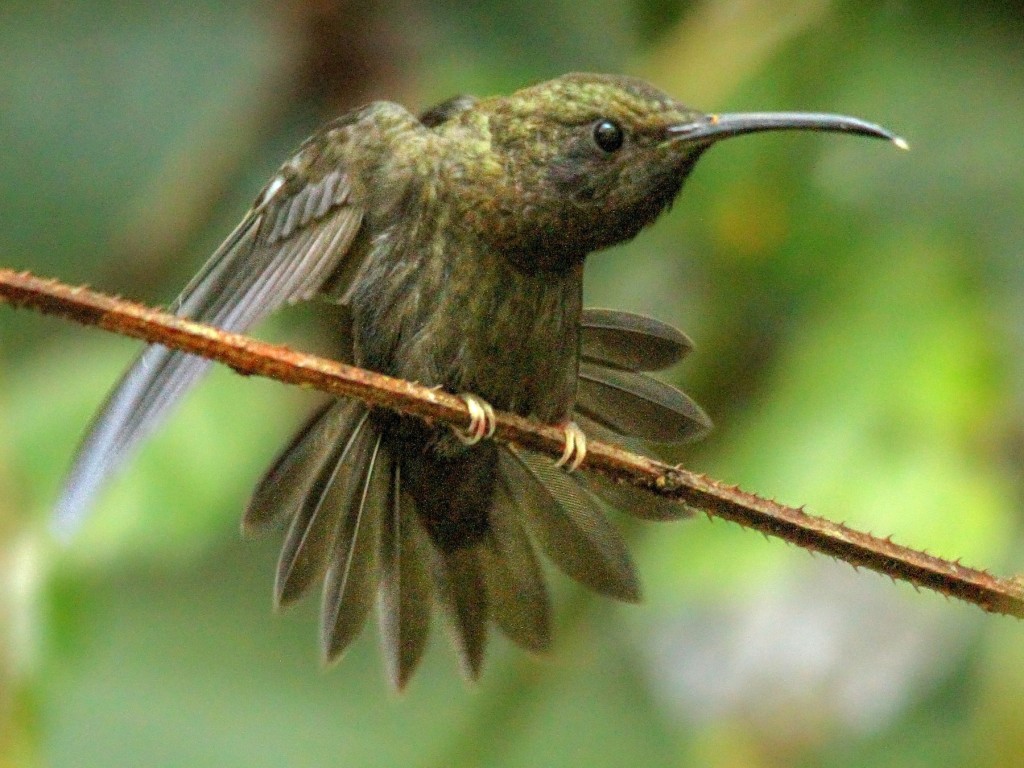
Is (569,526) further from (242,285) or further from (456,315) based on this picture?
(242,285)

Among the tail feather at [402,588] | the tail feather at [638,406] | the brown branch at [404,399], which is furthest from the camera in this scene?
the tail feather at [402,588]

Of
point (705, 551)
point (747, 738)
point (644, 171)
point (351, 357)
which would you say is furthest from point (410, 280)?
point (747, 738)

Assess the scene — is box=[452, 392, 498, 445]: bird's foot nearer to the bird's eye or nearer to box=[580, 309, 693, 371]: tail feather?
box=[580, 309, 693, 371]: tail feather

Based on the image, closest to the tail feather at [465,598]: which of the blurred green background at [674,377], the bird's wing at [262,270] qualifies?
the blurred green background at [674,377]

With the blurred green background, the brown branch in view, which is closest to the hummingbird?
the blurred green background

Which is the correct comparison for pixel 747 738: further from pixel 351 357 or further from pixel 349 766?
pixel 349 766

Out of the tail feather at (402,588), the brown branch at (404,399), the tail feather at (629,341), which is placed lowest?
the brown branch at (404,399)

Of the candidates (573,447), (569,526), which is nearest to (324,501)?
(569,526)

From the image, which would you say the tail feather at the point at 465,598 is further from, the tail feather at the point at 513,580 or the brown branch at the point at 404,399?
the brown branch at the point at 404,399
